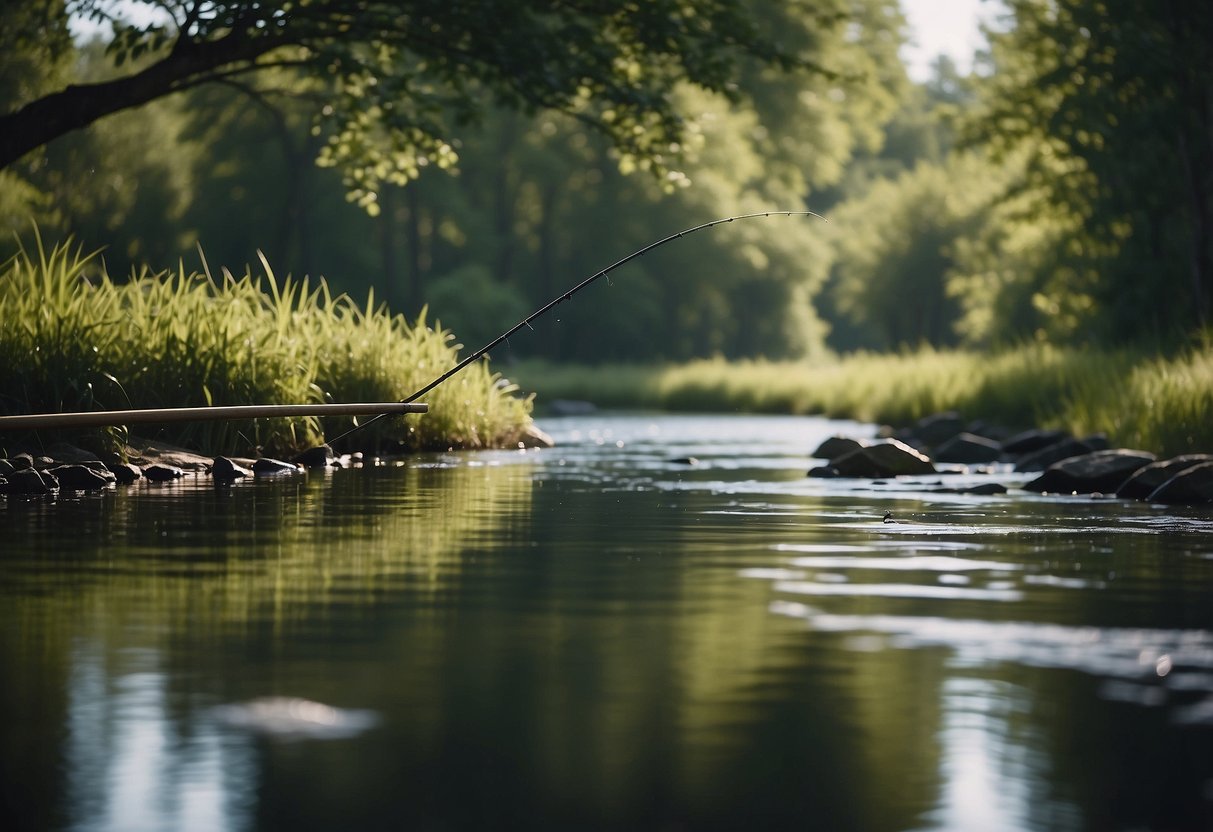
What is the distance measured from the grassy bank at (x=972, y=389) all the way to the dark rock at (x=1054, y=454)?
43cm

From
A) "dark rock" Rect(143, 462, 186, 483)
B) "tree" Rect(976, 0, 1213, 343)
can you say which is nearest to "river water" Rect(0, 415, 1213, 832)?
"dark rock" Rect(143, 462, 186, 483)

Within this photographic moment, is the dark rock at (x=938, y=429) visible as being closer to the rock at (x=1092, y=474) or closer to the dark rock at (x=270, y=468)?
the rock at (x=1092, y=474)

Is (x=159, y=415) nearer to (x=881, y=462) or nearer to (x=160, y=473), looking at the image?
(x=160, y=473)

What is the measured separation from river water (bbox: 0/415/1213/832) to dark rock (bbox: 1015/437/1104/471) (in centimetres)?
707

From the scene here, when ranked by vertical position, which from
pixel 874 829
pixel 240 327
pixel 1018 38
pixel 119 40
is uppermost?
pixel 1018 38

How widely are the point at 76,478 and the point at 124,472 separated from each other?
0.81 meters

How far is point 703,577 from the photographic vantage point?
8.66 m

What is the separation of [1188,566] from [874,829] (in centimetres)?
556

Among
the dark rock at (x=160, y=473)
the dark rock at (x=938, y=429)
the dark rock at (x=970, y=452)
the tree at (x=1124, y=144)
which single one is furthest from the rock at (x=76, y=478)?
the tree at (x=1124, y=144)

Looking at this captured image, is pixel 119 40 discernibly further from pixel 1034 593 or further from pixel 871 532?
pixel 1034 593

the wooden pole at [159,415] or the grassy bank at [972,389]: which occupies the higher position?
the grassy bank at [972,389]

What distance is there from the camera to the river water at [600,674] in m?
4.32

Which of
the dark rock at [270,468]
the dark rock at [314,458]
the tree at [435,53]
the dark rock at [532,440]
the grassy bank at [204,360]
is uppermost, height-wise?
the tree at [435,53]

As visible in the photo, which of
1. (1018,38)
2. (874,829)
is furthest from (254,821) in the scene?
(1018,38)
